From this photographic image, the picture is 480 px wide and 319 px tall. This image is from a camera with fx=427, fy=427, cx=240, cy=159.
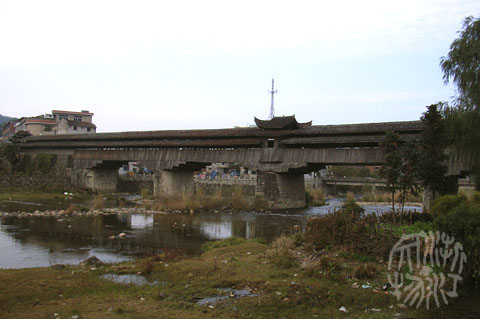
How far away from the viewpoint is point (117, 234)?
1723 centimetres

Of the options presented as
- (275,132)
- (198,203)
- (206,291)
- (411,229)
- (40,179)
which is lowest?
(206,291)

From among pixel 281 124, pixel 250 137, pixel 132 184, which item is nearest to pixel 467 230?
pixel 281 124

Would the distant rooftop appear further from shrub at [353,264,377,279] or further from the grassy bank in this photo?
shrub at [353,264,377,279]

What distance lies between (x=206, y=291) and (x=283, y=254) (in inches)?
112

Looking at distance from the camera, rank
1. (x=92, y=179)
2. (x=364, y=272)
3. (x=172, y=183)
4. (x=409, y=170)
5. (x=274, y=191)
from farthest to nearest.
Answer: (x=92, y=179) < (x=172, y=183) < (x=274, y=191) < (x=409, y=170) < (x=364, y=272)

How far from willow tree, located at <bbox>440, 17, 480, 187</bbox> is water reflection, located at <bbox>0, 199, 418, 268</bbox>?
28.3 feet

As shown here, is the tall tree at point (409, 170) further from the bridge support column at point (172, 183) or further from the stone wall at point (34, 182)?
the stone wall at point (34, 182)

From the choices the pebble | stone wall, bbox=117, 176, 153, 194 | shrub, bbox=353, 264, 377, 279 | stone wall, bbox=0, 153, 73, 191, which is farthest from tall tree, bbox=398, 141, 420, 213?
stone wall, bbox=117, 176, 153, 194

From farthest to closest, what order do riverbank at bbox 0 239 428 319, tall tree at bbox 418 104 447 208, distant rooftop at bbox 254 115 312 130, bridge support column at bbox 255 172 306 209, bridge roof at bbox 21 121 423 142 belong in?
bridge support column at bbox 255 172 306 209
distant rooftop at bbox 254 115 312 130
bridge roof at bbox 21 121 423 142
tall tree at bbox 418 104 447 208
riverbank at bbox 0 239 428 319

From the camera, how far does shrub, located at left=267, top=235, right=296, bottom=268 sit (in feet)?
32.1

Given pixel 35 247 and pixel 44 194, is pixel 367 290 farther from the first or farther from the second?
pixel 44 194

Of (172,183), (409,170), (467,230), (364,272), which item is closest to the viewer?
(467,230)

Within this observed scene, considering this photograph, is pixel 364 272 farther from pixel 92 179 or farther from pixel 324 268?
pixel 92 179

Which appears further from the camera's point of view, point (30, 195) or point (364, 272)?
point (30, 195)
